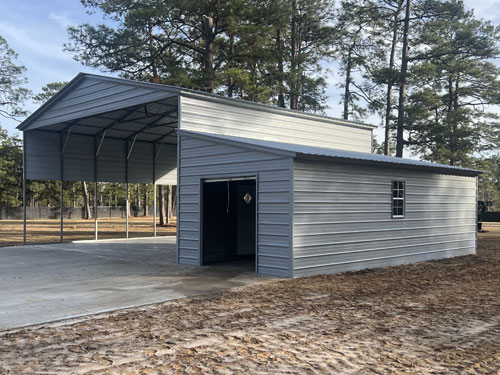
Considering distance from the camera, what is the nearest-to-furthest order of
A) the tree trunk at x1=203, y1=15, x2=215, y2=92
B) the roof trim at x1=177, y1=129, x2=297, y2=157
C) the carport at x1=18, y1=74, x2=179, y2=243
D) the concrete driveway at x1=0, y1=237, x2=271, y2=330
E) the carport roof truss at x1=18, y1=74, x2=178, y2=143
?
the concrete driveway at x1=0, y1=237, x2=271, y2=330, the roof trim at x1=177, y1=129, x2=297, y2=157, the carport roof truss at x1=18, y1=74, x2=178, y2=143, the carport at x1=18, y1=74, x2=179, y2=243, the tree trunk at x1=203, y1=15, x2=215, y2=92

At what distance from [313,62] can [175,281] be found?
2536cm

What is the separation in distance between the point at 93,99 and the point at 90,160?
5372 millimetres

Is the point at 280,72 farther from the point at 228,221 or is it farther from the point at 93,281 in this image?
the point at 93,281

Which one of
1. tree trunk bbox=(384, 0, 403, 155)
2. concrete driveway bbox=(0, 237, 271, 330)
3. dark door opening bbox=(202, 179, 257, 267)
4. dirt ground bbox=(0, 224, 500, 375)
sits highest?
tree trunk bbox=(384, 0, 403, 155)

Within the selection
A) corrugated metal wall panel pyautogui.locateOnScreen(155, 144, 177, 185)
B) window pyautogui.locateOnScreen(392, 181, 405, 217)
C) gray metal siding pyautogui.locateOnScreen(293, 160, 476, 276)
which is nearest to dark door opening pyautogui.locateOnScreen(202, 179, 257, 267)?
gray metal siding pyautogui.locateOnScreen(293, 160, 476, 276)

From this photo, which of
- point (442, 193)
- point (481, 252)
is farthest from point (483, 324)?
point (481, 252)

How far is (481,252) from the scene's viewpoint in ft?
57.8

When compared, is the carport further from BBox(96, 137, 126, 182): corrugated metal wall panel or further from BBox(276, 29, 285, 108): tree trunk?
BBox(276, 29, 285, 108): tree trunk

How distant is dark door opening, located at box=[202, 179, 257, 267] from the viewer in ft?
43.6

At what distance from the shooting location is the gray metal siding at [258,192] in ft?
35.8

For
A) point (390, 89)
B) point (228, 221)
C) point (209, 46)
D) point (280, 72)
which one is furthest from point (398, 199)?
point (390, 89)

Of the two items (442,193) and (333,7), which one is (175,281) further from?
(333,7)

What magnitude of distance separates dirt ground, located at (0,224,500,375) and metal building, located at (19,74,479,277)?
2.30 meters

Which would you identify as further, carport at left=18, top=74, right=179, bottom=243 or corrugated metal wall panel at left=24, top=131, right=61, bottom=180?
corrugated metal wall panel at left=24, top=131, right=61, bottom=180
